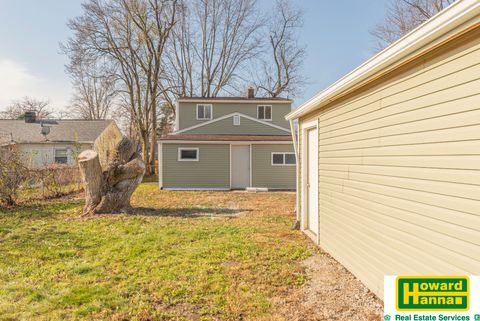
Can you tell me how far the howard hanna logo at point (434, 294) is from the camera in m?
2.17

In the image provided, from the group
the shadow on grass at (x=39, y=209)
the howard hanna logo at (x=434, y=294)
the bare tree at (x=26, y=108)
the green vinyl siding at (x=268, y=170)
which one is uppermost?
the bare tree at (x=26, y=108)

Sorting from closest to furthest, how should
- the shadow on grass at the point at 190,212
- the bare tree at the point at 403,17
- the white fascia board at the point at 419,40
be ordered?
the white fascia board at the point at 419,40 < the shadow on grass at the point at 190,212 < the bare tree at the point at 403,17

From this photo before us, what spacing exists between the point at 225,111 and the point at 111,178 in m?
10.2

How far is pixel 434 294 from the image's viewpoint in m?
2.33

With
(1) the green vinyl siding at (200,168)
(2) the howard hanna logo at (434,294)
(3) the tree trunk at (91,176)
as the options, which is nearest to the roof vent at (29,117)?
(1) the green vinyl siding at (200,168)

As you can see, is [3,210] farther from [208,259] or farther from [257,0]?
[257,0]

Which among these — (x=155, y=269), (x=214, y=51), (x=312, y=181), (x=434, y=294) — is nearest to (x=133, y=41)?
(x=214, y=51)

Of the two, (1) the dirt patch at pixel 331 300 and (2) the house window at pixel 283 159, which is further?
(2) the house window at pixel 283 159

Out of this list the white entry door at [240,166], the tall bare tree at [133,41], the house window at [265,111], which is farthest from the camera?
the tall bare tree at [133,41]

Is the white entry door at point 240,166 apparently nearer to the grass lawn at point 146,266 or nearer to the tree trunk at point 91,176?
the grass lawn at point 146,266

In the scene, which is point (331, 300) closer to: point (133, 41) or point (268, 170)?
point (268, 170)

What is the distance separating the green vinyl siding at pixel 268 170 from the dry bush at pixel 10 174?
941 centimetres

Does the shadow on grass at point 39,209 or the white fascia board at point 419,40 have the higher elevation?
the white fascia board at point 419,40

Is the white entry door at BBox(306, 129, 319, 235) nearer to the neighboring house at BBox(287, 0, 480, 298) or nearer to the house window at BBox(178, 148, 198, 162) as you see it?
the neighboring house at BBox(287, 0, 480, 298)
